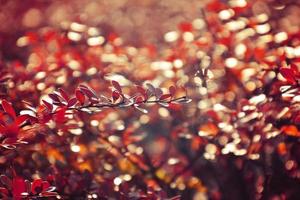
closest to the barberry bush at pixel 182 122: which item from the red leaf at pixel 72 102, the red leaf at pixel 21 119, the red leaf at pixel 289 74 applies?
the red leaf at pixel 289 74

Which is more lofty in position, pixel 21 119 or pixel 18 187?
pixel 21 119

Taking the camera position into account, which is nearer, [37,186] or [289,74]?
[37,186]

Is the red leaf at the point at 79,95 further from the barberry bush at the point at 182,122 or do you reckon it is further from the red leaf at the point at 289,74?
the red leaf at the point at 289,74

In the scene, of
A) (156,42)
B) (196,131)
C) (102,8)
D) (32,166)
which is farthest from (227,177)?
(102,8)

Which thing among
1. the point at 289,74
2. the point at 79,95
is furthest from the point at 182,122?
the point at 79,95

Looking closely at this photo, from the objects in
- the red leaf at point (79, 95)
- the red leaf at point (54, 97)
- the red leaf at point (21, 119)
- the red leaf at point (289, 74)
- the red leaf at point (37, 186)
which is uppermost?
the red leaf at point (54, 97)

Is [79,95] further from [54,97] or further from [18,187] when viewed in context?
[18,187]

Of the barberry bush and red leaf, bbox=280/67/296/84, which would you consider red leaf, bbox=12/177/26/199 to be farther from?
red leaf, bbox=280/67/296/84

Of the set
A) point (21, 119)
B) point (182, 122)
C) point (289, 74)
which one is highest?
point (21, 119)

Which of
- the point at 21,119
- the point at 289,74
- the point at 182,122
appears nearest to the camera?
the point at 21,119
